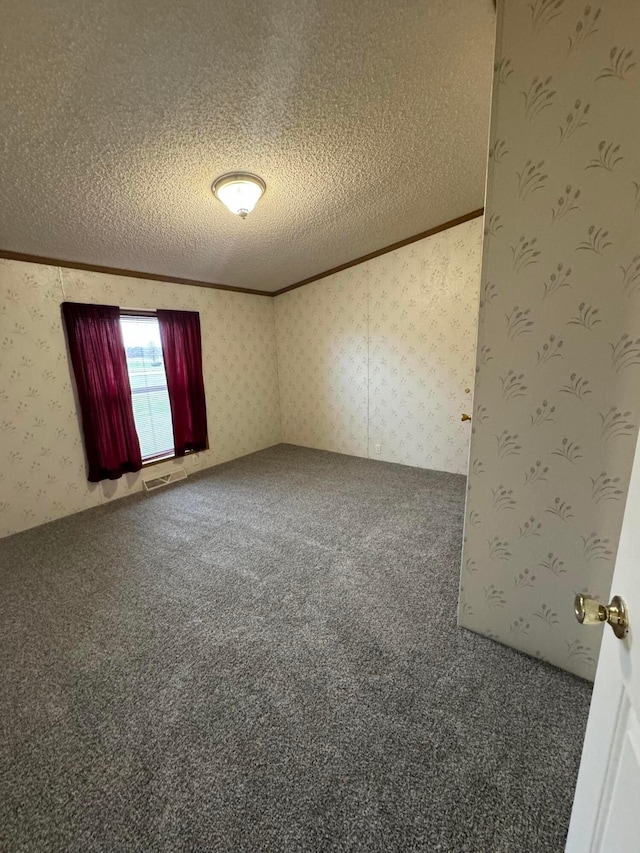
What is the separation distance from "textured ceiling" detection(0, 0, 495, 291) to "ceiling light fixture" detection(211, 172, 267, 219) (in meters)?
0.06

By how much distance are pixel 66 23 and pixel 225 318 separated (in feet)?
9.97

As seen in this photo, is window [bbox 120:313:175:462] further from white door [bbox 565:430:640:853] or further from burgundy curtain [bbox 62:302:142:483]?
white door [bbox 565:430:640:853]

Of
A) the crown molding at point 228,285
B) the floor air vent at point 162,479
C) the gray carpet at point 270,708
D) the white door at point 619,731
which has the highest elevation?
the crown molding at point 228,285

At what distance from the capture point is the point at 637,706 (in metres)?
0.49

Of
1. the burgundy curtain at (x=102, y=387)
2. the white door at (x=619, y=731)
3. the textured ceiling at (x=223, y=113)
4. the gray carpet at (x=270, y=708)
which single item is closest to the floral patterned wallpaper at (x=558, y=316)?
the gray carpet at (x=270, y=708)

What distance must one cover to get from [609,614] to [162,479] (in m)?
3.87

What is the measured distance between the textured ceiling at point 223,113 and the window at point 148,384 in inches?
31.2

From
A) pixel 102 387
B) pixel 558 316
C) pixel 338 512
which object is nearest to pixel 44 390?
pixel 102 387

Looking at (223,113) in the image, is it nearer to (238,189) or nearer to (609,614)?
(238,189)

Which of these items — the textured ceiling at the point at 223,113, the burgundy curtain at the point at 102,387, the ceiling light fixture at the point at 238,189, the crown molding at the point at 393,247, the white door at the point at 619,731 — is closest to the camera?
the white door at the point at 619,731

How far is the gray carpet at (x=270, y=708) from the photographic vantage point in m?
1.00

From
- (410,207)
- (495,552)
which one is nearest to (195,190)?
(410,207)

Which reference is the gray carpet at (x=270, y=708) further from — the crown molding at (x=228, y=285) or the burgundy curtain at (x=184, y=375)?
the crown molding at (x=228, y=285)

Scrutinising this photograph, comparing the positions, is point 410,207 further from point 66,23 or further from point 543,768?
point 543,768
